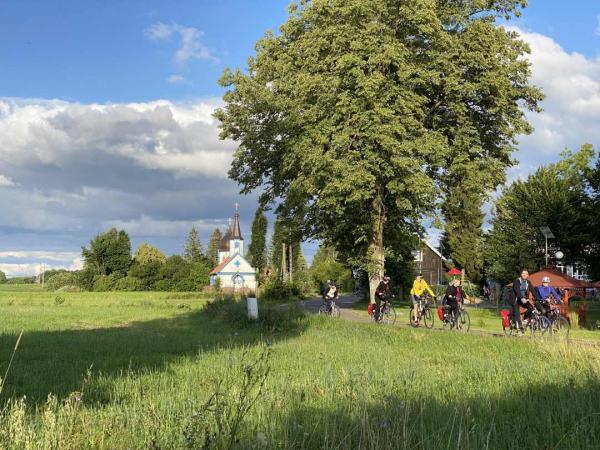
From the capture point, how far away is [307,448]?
4145 mm

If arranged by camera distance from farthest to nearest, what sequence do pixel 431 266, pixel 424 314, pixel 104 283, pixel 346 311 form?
pixel 431 266, pixel 104 283, pixel 346 311, pixel 424 314

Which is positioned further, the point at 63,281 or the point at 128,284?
the point at 63,281

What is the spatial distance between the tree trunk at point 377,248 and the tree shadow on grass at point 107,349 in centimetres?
1108

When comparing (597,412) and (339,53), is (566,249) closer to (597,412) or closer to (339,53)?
(339,53)

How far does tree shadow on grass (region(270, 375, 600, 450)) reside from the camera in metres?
4.14

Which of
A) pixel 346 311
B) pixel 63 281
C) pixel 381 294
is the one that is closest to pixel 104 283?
pixel 63 281

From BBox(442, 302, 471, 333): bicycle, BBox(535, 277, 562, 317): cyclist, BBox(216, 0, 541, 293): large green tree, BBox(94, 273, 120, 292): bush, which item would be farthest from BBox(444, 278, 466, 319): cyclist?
BBox(94, 273, 120, 292): bush

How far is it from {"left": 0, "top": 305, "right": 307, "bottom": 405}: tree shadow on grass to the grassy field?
0.16 feet

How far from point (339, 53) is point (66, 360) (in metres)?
23.3

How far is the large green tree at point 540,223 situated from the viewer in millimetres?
44781

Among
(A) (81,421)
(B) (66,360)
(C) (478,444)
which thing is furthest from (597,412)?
(B) (66,360)

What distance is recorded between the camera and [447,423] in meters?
4.76

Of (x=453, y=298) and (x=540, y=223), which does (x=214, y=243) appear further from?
(x=453, y=298)

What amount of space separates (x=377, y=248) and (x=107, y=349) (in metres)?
21.8
